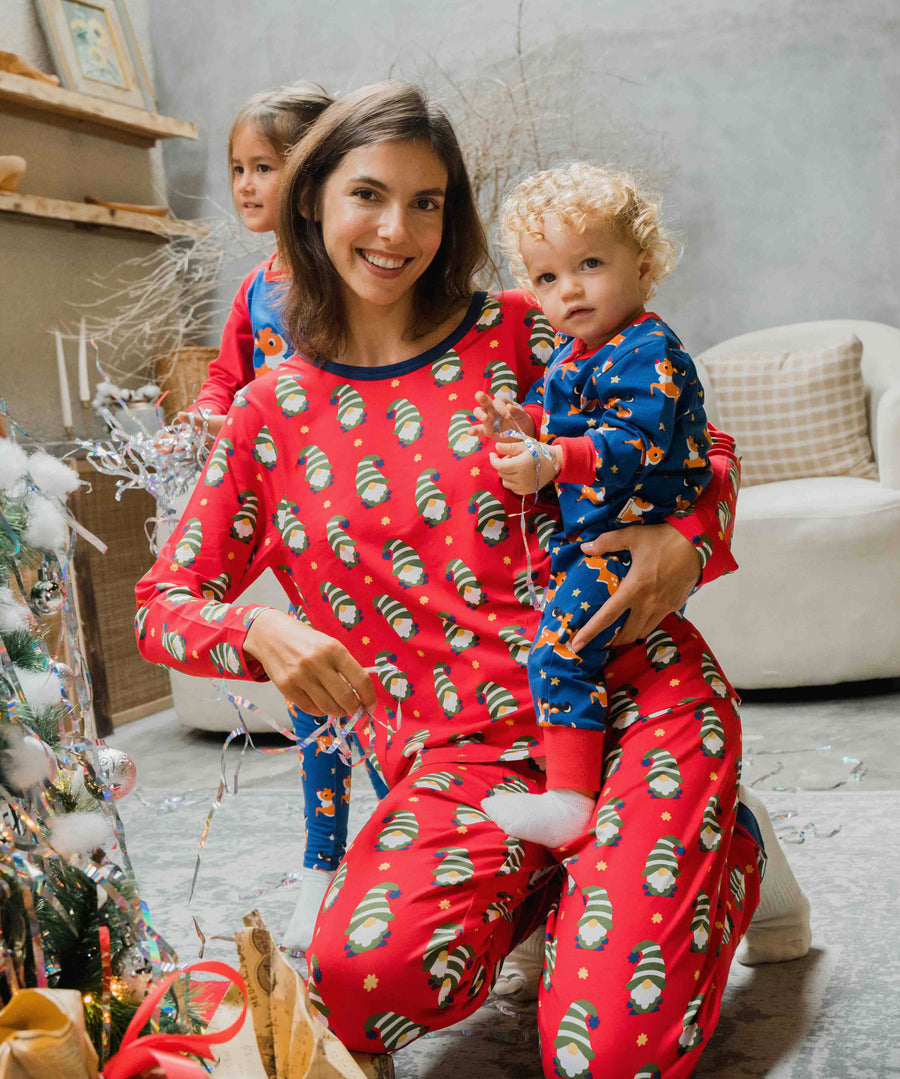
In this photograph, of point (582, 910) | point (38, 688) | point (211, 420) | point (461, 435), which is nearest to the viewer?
point (38, 688)

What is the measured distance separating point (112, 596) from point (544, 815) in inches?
88.4

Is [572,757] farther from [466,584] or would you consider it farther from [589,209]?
[589,209]

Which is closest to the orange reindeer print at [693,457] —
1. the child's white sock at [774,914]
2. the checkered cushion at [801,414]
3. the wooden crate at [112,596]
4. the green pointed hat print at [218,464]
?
the child's white sock at [774,914]

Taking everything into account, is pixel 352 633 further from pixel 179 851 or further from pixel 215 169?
pixel 215 169

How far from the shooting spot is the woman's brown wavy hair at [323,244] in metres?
1.40

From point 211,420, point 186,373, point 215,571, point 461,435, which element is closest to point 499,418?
point 461,435

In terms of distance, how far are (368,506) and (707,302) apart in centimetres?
274

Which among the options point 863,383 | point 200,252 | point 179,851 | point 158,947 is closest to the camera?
point 158,947

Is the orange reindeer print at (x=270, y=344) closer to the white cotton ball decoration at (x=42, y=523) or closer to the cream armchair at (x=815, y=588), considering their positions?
the white cotton ball decoration at (x=42, y=523)

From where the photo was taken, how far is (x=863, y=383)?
10.6 feet

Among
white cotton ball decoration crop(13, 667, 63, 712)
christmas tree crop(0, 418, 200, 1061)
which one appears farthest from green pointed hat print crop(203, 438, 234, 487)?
white cotton ball decoration crop(13, 667, 63, 712)

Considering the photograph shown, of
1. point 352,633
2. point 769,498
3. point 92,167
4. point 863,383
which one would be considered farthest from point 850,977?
point 92,167

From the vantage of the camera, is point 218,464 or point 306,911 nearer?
point 218,464

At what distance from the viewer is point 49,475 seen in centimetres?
92
